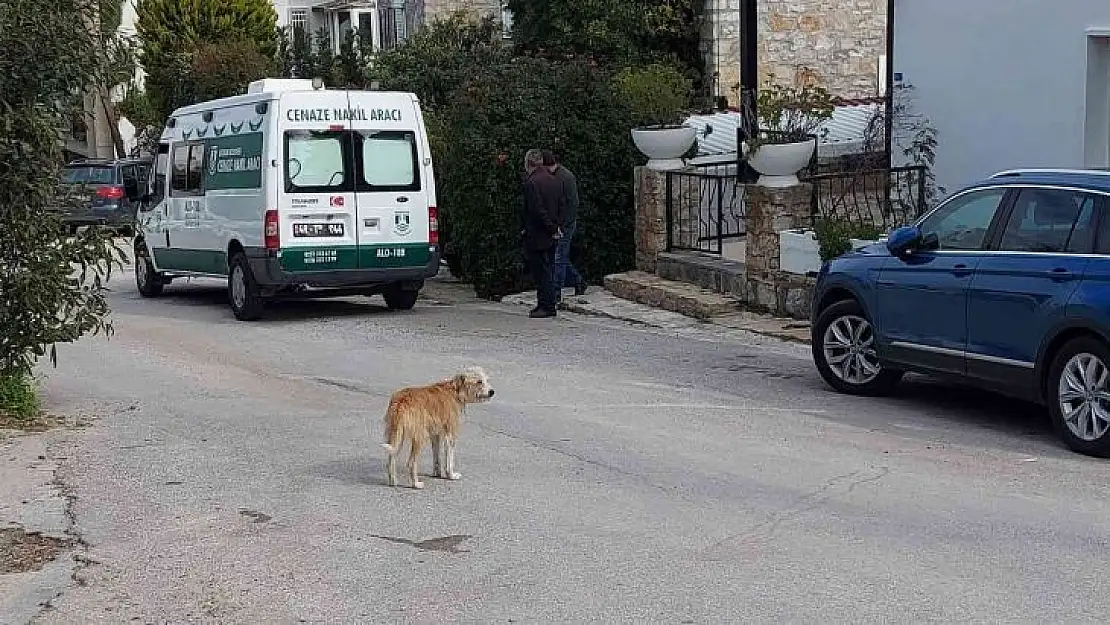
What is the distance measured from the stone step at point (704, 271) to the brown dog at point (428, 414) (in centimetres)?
811

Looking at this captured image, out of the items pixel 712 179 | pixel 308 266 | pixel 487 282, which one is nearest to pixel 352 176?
pixel 308 266

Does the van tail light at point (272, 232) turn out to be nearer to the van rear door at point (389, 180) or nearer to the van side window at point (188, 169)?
the van rear door at point (389, 180)

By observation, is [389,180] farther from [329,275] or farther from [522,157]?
[522,157]

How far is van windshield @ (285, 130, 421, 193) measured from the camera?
53.4 ft

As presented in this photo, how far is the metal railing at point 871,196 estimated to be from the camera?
1580cm

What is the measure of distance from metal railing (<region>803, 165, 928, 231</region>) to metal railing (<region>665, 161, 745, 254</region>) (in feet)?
5.03

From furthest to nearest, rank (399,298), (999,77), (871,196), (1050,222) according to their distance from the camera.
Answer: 1. (399,298)
2. (871,196)
3. (999,77)
4. (1050,222)

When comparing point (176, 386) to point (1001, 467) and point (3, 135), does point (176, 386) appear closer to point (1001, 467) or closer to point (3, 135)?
point (3, 135)

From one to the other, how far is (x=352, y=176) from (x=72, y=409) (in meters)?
5.91

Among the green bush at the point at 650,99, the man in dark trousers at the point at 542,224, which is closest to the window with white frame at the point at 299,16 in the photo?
the green bush at the point at 650,99

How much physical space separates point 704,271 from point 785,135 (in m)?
2.12

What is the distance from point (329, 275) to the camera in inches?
654

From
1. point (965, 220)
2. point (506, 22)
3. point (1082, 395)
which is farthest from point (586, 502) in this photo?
point (506, 22)

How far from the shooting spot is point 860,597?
6230 mm
